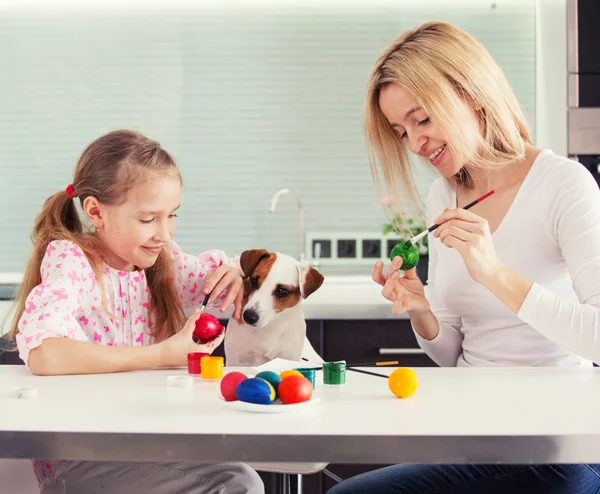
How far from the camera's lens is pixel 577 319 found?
1420mm

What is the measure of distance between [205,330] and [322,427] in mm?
540

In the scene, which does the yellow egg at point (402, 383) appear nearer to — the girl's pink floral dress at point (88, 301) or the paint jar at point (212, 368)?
the paint jar at point (212, 368)

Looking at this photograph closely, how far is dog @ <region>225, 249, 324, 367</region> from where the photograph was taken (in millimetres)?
1804

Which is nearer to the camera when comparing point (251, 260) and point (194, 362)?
point (194, 362)

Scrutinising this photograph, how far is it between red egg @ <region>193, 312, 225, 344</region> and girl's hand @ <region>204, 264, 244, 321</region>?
23cm

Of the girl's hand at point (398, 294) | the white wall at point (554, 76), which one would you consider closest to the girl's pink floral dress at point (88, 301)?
the girl's hand at point (398, 294)

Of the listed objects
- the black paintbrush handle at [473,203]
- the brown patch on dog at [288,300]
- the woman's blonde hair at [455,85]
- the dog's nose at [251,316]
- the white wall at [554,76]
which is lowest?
the dog's nose at [251,316]

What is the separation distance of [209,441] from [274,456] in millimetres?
87

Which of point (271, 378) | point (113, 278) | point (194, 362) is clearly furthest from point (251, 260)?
point (271, 378)

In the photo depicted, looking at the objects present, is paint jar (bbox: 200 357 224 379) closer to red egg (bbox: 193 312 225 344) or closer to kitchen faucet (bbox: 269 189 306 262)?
red egg (bbox: 193 312 225 344)

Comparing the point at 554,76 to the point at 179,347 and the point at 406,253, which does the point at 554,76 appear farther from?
the point at 179,347

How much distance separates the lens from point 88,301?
165 centimetres

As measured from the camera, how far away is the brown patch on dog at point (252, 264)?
1.84 m

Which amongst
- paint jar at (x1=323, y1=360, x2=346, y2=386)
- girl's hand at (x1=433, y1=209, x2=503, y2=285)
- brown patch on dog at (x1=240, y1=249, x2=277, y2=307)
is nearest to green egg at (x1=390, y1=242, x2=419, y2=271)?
girl's hand at (x1=433, y1=209, x2=503, y2=285)
